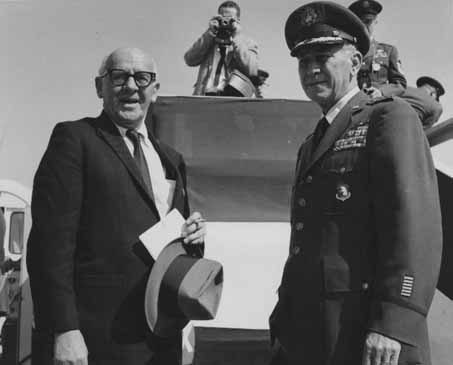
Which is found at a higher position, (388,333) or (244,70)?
(244,70)

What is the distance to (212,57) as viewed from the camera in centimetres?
603

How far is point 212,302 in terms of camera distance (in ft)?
8.01

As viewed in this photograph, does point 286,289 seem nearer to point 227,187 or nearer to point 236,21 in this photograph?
point 227,187

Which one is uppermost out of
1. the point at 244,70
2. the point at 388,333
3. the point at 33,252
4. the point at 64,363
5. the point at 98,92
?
the point at 244,70

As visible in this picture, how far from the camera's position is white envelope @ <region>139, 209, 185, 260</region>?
2.39 meters

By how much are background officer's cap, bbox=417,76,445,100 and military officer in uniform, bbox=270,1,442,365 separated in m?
5.38

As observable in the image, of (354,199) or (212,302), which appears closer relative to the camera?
(354,199)

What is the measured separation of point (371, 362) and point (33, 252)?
3.93ft

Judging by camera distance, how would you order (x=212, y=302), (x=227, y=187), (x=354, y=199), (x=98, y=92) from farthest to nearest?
(x=227, y=187)
(x=98, y=92)
(x=212, y=302)
(x=354, y=199)

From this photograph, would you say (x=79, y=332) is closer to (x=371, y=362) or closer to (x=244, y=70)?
(x=371, y=362)

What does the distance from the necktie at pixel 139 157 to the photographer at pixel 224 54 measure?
10.5ft

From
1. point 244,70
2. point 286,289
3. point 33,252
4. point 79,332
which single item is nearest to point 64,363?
point 79,332

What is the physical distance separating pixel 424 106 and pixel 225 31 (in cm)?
202

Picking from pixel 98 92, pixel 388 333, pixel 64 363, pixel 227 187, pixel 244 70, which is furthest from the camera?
pixel 244 70
